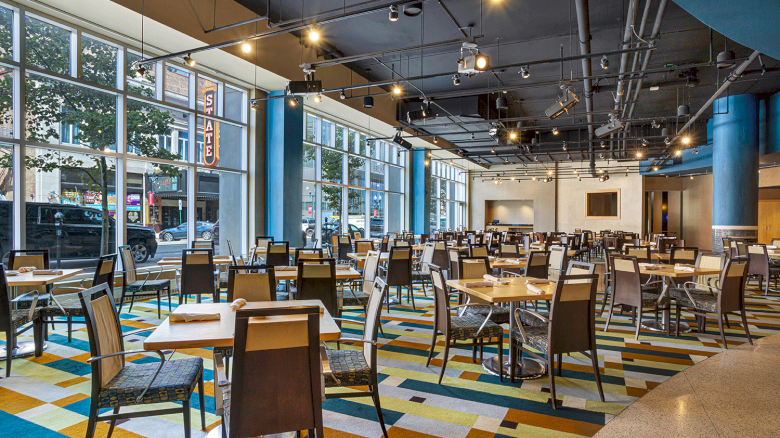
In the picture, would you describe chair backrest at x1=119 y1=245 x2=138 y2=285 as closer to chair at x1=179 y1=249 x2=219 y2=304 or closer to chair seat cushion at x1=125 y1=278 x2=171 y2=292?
chair seat cushion at x1=125 y1=278 x2=171 y2=292

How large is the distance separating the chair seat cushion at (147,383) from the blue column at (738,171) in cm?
1414

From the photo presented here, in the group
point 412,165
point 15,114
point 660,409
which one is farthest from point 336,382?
point 412,165

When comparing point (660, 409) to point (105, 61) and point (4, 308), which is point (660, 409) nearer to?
point (4, 308)

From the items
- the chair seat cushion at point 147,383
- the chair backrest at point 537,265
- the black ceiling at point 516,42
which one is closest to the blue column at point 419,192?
the black ceiling at point 516,42

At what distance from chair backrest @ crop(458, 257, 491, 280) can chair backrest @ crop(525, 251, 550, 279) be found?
1103mm

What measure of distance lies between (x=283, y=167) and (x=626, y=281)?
24.2 feet

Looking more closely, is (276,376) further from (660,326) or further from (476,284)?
(660,326)

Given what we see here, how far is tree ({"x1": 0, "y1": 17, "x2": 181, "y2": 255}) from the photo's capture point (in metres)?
6.34

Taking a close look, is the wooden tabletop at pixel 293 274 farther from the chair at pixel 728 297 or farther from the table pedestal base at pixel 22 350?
the chair at pixel 728 297

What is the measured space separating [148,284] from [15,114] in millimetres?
3148

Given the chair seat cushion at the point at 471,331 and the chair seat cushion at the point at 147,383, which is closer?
the chair seat cushion at the point at 147,383

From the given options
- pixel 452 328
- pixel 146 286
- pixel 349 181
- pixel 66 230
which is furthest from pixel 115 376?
pixel 349 181

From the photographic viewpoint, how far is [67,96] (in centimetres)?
676

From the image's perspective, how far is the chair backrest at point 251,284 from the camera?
366cm
